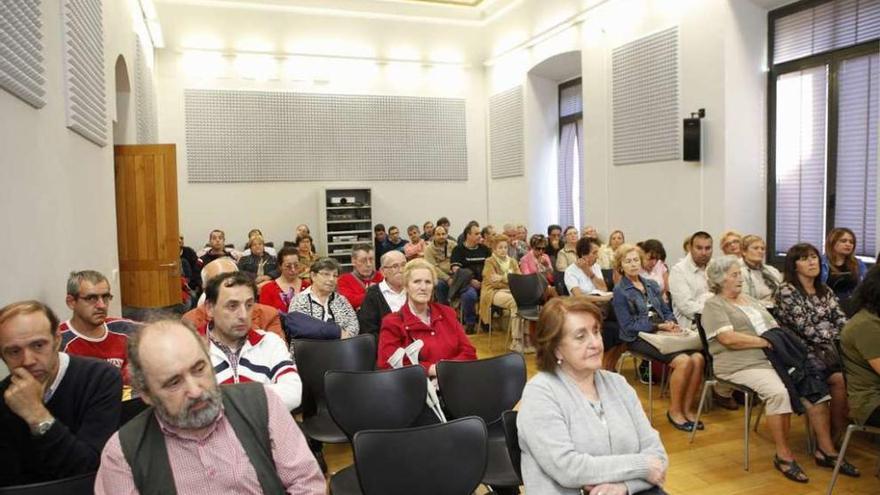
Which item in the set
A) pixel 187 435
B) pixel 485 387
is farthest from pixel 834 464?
pixel 187 435

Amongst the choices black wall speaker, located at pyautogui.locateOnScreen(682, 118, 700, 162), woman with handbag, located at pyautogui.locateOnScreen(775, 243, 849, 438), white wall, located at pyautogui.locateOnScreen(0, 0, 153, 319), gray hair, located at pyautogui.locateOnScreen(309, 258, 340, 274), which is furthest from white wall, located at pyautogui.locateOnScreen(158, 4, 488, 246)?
woman with handbag, located at pyautogui.locateOnScreen(775, 243, 849, 438)

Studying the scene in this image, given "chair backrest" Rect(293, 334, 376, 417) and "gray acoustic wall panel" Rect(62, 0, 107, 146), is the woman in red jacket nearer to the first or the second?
"chair backrest" Rect(293, 334, 376, 417)

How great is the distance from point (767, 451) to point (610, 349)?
5.46ft

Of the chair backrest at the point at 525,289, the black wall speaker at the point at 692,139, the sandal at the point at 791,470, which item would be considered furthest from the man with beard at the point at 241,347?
the black wall speaker at the point at 692,139

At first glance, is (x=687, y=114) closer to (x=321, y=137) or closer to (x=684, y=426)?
(x=684, y=426)

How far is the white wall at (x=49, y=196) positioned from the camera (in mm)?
2688

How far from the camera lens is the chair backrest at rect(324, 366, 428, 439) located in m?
2.98

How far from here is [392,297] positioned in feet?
15.0

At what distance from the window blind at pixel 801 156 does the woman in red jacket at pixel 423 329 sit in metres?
5.06

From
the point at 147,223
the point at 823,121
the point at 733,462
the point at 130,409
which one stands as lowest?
the point at 733,462

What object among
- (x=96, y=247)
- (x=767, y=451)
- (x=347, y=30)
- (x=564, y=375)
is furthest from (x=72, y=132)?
(x=347, y=30)

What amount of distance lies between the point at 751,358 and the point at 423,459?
2.63 m

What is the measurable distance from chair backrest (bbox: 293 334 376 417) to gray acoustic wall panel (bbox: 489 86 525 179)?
26.8 feet

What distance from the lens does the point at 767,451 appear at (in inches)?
162
